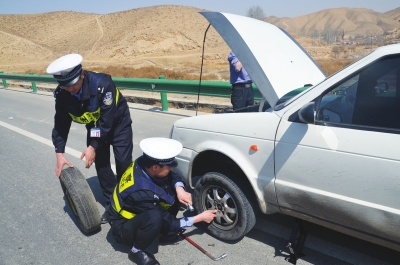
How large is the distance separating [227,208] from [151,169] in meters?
0.80

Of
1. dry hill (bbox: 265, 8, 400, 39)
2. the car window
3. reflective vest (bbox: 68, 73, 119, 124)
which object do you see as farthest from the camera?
dry hill (bbox: 265, 8, 400, 39)

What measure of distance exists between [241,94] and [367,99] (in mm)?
4210

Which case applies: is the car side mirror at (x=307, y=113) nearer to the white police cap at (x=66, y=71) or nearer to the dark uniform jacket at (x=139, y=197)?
the dark uniform jacket at (x=139, y=197)

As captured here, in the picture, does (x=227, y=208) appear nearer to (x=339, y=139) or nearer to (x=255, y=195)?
(x=255, y=195)

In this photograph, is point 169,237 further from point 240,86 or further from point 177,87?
point 177,87

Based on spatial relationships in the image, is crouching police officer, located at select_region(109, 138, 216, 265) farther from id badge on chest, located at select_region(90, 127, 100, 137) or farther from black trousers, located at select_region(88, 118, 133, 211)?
black trousers, located at select_region(88, 118, 133, 211)

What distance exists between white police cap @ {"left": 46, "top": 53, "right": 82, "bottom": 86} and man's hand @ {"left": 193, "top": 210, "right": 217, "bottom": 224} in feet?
5.36

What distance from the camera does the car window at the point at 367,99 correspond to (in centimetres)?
247

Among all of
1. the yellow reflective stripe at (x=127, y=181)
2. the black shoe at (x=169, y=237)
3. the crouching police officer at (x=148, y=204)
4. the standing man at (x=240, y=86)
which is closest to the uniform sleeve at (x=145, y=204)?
the crouching police officer at (x=148, y=204)

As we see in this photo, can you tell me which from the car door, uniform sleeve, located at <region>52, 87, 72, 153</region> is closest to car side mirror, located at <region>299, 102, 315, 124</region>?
the car door

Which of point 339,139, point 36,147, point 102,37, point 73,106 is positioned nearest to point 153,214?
point 73,106

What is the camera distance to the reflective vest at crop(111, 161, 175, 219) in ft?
10.0

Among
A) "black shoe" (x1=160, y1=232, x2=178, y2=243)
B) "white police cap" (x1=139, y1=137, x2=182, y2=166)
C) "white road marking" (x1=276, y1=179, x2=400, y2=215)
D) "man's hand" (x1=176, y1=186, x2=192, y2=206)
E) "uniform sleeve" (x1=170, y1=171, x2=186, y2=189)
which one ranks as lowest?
"black shoe" (x1=160, y1=232, x2=178, y2=243)

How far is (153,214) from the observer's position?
9.80 feet
